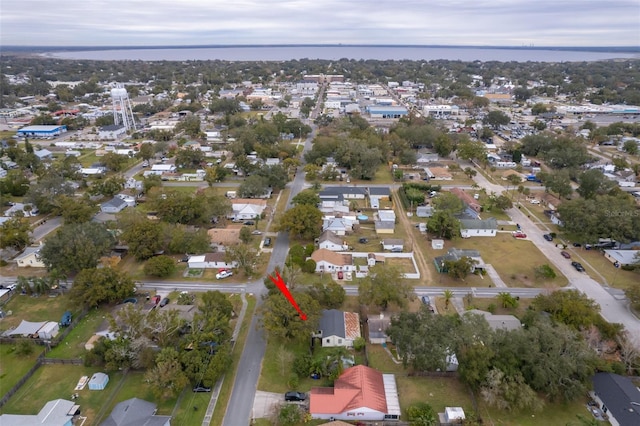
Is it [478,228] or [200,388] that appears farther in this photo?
[478,228]

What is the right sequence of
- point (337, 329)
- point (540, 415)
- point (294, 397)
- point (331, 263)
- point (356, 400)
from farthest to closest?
point (331, 263)
point (337, 329)
point (294, 397)
point (540, 415)
point (356, 400)

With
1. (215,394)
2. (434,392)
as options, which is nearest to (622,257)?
(434,392)

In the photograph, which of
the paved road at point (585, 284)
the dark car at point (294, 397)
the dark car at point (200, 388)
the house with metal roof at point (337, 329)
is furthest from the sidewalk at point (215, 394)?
the paved road at point (585, 284)

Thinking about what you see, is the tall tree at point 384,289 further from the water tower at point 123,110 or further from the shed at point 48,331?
the water tower at point 123,110

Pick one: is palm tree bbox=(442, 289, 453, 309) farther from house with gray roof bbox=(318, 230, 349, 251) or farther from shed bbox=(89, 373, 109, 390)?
shed bbox=(89, 373, 109, 390)

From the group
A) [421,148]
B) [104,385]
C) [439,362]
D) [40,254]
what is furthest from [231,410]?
[421,148]

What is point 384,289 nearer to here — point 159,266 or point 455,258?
point 455,258

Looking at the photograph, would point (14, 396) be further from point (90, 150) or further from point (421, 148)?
point (421, 148)
